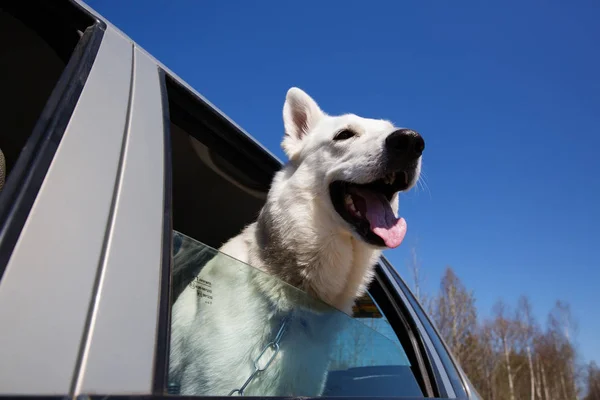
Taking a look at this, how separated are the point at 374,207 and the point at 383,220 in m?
0.14

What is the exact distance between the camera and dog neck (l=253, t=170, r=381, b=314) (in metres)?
2.46

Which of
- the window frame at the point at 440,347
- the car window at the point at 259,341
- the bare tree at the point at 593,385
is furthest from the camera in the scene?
the bare tree at the point at 593,385

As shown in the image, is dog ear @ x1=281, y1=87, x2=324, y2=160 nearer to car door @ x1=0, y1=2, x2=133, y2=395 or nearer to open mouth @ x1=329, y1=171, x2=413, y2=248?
open mouth @ x1=329, y1=171, x2=413, y2=248

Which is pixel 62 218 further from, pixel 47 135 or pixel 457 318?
pixel 457 318

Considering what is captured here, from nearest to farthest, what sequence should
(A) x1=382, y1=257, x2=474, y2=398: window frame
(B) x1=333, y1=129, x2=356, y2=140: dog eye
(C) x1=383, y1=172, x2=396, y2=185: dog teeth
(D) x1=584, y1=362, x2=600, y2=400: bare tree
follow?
1. (A) x1=382, y1=257, x2=474, y2=398: window frame
2. (C) x1=383, y1=172, x2=396, y2=185: dog teeth
3. (B) x1=333, y1=129, x2=356, y2=140: dog eye
4. (D) x1=584, y1=362, x2=600, y2=400: bare tree

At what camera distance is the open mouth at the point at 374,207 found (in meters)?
2.62

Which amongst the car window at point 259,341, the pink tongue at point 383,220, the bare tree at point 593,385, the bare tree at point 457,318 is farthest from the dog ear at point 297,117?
the bare tree at point 593,385

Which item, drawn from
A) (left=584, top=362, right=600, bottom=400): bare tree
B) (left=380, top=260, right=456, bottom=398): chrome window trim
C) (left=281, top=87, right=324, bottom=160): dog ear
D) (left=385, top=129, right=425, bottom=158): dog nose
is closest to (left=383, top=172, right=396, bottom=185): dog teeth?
(left=385, top=129, right=425, bottom=158): dog nose

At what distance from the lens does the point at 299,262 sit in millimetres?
2492

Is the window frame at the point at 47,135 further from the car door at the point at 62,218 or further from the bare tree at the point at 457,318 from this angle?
the bare tree at the point at 457,318

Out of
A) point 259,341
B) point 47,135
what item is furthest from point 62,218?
point 259,341

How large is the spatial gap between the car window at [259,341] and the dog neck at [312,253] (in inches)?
11.9

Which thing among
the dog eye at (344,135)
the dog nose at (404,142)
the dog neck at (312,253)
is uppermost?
the dog eye at (344,135)

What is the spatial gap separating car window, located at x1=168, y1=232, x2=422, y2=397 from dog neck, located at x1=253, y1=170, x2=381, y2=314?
0.99 feet
